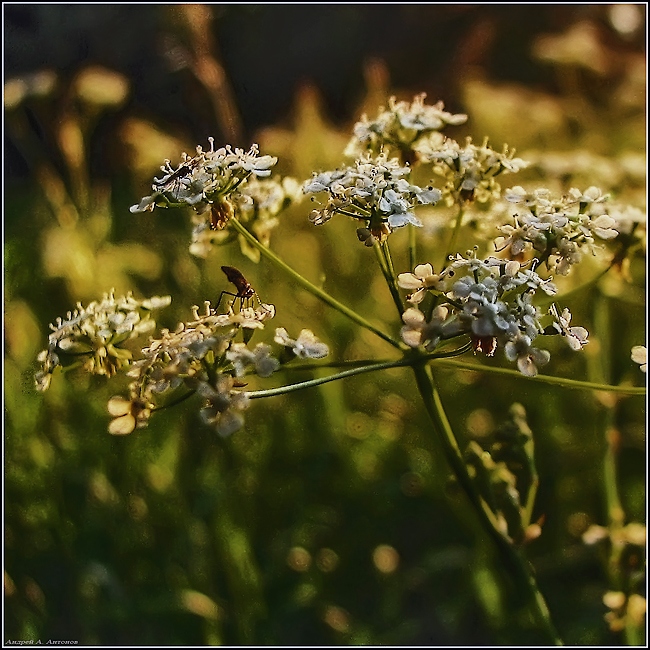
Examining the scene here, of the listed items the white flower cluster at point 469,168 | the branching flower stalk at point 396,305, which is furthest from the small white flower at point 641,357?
the white flower cluster at point 469,168

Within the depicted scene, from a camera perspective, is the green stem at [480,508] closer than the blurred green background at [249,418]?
Yes

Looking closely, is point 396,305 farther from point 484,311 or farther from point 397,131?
point 397,131

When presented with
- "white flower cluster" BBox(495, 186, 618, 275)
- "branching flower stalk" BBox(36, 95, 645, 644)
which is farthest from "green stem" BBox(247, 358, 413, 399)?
"white flower cluster" BBox(495, 186, 618, 275)

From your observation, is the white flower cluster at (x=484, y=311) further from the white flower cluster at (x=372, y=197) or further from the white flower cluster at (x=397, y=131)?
the white flower cluster at (x=397, y=131)

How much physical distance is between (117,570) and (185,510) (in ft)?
0.33

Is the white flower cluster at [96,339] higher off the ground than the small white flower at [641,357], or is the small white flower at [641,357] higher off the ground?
the white flower cluster at [96,339]

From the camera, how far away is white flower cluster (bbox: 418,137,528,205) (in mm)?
547

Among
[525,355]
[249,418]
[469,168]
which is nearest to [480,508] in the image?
[525,355]

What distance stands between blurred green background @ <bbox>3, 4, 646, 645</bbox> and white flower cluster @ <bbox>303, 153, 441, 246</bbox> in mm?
229

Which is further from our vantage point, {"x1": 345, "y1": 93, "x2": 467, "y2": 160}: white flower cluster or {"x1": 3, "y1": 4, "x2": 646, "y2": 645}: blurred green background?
{"x1": 3, "y1": 4, "x2": 646, "y2": 645}: blurred green background

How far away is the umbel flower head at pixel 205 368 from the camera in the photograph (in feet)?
1.37

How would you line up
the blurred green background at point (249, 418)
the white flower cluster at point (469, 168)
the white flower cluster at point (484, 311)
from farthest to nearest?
1. the blurred green background at point (249, 418)
2. the white flower cluster at point (469, 168)
3. the white flower cluster at point (484, 311)

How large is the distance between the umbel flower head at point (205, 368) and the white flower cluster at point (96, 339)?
0.13 ft

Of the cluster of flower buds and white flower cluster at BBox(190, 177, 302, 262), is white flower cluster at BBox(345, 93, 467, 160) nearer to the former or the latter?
white flower cluster at BBox(190, 177, 302, 262)
